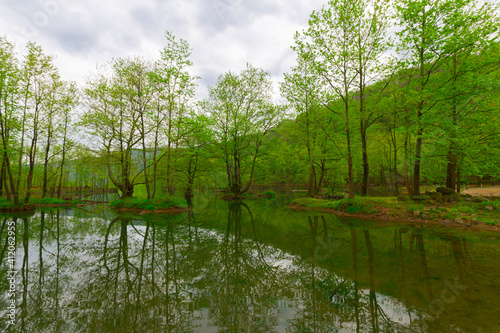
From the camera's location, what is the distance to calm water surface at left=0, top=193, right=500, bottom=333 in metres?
3.84

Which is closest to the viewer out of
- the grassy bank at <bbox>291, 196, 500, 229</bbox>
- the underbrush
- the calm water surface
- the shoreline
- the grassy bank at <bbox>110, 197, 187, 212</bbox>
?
the calm water surface

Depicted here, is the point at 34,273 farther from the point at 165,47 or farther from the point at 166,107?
the point at 165,47

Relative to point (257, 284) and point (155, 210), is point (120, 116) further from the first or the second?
point (257, 284)

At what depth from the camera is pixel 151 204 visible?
2017cm

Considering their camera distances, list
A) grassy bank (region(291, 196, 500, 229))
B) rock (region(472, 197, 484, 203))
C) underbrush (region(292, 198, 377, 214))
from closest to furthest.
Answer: grassy bank (region(291, 196, 500, 229)) < rock (region(472, 197, 484, 203)) < underbrush (region(292, 198, 377, 214))

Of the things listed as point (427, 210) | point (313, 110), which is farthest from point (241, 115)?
point (427, 210)

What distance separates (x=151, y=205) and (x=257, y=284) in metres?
17.4

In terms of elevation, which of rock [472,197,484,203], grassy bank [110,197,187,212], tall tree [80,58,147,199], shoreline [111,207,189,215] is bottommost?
shoreline [111,207,189,215]

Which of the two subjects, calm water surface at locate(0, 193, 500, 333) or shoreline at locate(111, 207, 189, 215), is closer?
calm water surface at locate(0, 193, 500, 333)

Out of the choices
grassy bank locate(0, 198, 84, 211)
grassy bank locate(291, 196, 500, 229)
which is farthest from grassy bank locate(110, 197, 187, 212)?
grassy bank locate(291, 196, 500, 229)

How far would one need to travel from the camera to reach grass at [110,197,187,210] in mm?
20000

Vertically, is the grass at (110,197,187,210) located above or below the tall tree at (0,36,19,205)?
below

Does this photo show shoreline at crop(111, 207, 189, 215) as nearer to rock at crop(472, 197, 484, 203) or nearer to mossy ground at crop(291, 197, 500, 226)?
mossy ground at crop(291, 197, 500, 226)

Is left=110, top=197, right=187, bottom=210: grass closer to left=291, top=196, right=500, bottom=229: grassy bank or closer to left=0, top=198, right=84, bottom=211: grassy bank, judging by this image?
left=0, top=198, right=84, bottom=211: grassy bank
